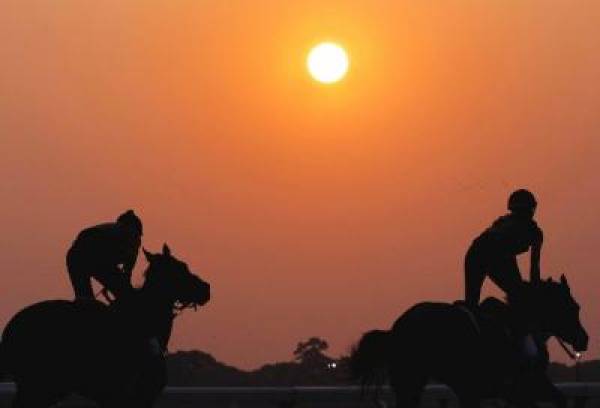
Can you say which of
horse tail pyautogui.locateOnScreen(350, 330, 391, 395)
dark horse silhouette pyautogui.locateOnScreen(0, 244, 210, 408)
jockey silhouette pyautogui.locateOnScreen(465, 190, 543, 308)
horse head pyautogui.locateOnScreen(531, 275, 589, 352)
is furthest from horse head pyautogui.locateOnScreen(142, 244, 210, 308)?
horse head pyautogui.locateOnScreen(531, 275, 589, 352)

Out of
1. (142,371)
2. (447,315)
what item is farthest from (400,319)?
(142,371)

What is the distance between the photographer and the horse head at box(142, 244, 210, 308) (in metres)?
13.6

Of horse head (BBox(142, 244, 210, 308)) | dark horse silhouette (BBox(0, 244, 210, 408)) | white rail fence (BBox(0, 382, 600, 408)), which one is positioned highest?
white rail fence (BBox(0, 382, 600, 408))

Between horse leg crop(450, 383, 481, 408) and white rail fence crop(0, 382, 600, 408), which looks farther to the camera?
white rail fence crop(0, 382, 600, 408)

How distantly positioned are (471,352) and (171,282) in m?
3.17

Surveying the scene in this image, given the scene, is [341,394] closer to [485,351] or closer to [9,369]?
[485,351]

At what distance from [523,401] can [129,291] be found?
14.0 ft

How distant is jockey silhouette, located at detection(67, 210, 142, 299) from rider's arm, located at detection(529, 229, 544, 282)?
4.04m

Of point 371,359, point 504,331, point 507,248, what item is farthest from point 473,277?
point 371,359

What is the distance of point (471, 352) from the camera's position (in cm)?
1431

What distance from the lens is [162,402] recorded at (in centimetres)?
1769

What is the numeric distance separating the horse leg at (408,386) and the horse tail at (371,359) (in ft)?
0.80

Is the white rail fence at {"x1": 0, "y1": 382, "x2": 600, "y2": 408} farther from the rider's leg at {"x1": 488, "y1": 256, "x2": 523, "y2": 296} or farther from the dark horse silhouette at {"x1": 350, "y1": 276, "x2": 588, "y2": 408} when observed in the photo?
the rider's leg at {"x1": 488, "y1": 256, "x2": 523, "y2": 296}

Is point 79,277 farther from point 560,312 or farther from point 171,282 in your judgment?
point 560,312
